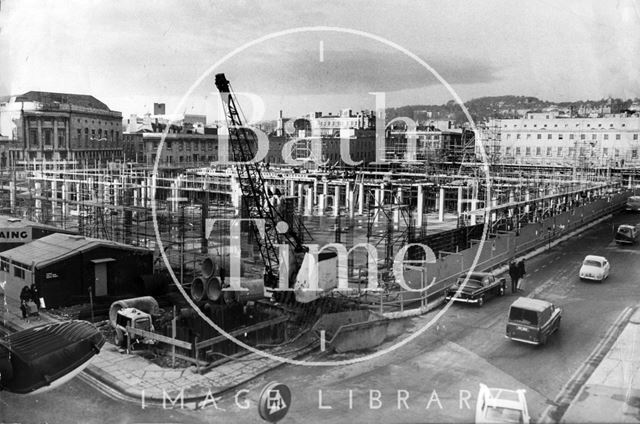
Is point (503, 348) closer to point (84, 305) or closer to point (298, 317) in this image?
point (298, 317)

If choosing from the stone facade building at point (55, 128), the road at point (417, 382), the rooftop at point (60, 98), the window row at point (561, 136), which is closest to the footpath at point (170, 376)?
the road at point (417, 382)

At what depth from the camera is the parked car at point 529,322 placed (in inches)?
424

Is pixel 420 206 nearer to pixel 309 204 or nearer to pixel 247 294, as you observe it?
pixel 309 204

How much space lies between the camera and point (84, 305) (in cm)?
1478

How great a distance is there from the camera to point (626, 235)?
19953 millimetres

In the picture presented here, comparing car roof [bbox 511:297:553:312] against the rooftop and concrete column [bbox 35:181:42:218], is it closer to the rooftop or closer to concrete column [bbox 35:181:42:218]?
the rooftop

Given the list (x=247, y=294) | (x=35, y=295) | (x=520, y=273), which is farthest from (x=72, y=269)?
(x=520, y=273)

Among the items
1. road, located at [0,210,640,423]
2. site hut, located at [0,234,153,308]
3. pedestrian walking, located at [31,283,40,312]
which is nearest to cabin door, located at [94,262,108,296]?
site hut, located at [0,234,153,308]

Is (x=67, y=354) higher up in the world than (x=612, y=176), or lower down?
lower down

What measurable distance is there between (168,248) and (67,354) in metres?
11.9

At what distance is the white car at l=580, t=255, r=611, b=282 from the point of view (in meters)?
15.3

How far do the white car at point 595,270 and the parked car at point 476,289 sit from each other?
8.24 ft

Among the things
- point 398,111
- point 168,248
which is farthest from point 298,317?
point 398,111

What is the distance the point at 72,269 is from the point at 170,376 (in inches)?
244
